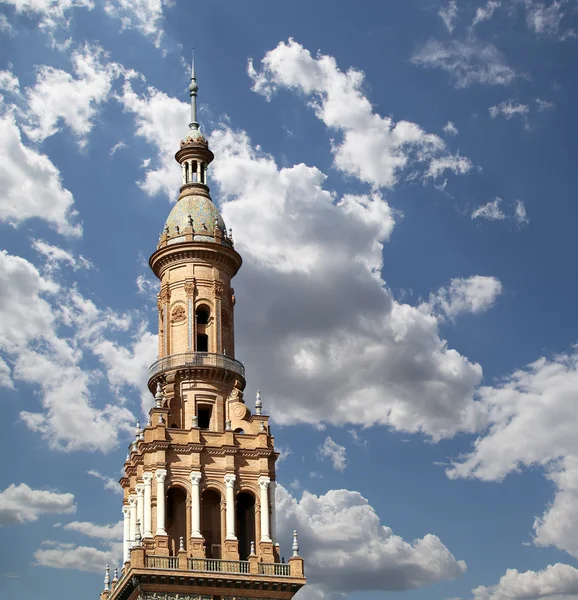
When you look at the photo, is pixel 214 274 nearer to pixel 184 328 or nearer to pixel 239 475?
pixel 184 328

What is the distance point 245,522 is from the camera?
2677 inches

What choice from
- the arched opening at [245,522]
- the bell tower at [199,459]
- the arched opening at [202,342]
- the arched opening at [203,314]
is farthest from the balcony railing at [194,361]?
the arched opening at [245,522]

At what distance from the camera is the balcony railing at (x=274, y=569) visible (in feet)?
206

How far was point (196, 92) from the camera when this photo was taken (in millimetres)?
80812

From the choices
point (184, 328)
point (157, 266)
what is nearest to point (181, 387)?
point (184, 328)

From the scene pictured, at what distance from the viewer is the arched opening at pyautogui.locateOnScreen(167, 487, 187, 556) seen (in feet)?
214

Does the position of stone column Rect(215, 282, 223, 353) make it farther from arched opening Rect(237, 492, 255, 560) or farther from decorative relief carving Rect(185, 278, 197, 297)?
arched opening Rect(237, 492, 255, 560)

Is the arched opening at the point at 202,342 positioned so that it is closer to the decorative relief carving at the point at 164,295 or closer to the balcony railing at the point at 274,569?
the decorative relief carving at the point at 164,295

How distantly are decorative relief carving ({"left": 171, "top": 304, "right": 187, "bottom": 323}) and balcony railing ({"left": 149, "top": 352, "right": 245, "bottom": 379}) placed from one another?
8.06ft

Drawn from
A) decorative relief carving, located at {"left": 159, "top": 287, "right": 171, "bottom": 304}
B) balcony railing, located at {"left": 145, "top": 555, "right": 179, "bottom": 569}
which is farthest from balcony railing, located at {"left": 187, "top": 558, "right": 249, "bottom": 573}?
decorative relief carving, located at {"left": 159, "top": 287, "right": 171, "bottom": 304}

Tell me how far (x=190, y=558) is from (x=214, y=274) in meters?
19.0

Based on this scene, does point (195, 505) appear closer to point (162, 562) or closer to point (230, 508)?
point (230, 508)

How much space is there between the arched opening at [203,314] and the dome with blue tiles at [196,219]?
4450 mm

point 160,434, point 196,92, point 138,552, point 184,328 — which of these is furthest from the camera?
point 196,92
